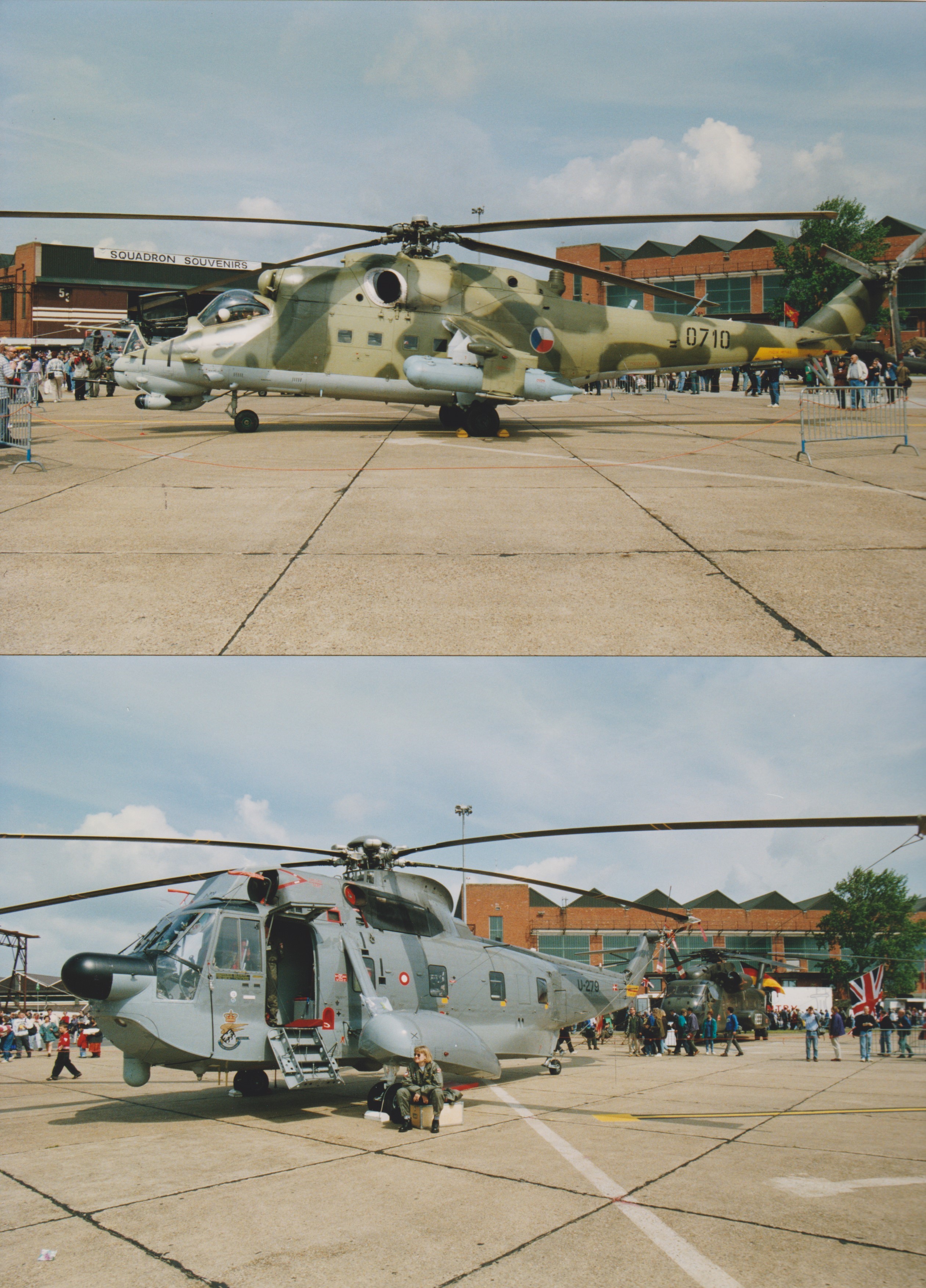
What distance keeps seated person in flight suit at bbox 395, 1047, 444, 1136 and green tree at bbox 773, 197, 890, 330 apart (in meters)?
62.9

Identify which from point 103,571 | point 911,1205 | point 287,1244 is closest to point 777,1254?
point 911,1205

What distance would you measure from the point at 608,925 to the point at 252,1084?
2065 inches

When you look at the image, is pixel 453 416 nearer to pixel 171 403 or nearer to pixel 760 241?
pixel 171 403

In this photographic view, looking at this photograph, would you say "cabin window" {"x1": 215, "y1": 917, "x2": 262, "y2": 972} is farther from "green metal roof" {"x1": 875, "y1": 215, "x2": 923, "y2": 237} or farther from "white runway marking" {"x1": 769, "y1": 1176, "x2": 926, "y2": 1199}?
"green metal roof" {"x1": 875, "y1": 215, "x2": 923, "y2": 237}

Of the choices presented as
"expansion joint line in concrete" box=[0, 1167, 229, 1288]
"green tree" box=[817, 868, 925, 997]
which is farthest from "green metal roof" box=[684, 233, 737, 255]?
"expansion joint line in concrete" box=[0, 1167, 229, 1288]

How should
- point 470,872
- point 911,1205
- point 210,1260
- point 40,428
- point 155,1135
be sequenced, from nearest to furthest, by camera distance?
point 210,1260 < point 911,1205 < point 155,1135 < point 470,872 < point 40,428

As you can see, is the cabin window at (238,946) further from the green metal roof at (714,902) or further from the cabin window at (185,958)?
the green metal roof at (714,902)

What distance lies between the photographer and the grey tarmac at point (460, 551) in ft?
25.6

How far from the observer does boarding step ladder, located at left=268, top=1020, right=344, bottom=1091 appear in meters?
8.90

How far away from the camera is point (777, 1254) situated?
4.68 m

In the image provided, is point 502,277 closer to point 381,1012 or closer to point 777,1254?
point 381,1012

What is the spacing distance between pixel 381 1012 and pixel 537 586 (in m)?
4.74

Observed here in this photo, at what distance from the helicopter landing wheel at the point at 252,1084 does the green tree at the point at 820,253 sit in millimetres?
62440

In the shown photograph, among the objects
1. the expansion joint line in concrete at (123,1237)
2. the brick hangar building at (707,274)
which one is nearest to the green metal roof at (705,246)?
the brick hangar building at (707,274)
